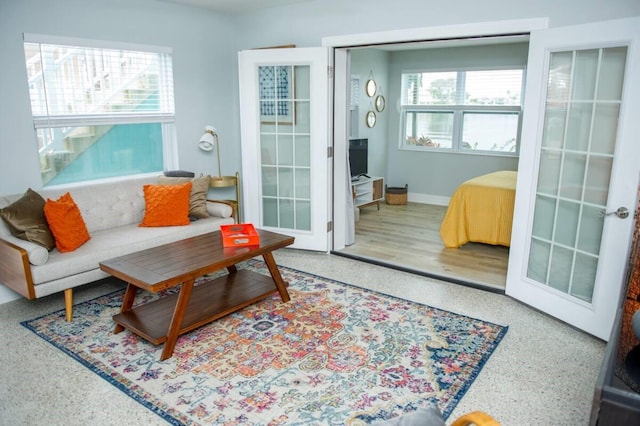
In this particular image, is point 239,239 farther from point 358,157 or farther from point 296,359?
point 358,157

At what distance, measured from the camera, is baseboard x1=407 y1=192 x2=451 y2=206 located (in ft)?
24.0

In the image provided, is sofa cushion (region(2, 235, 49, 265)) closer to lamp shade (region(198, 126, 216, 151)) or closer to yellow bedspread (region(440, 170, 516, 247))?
lamp shade (region(198, 126, 216, 151))

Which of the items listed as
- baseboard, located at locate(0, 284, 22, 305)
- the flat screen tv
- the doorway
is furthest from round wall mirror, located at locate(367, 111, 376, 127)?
baseboard, located at locate(0, 284, 22, 305)

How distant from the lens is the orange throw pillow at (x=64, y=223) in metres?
3.38

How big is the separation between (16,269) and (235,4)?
3100mm

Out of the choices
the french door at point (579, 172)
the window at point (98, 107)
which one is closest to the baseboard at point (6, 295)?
the window at point (98, 107)

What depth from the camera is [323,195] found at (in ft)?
15.6

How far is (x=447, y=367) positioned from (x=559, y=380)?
0.60m

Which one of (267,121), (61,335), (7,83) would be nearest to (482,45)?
(267,121)

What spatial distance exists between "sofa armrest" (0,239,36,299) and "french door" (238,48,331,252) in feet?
7.59

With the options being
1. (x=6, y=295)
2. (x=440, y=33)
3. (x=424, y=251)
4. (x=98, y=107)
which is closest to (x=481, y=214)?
(x=424, y=251)

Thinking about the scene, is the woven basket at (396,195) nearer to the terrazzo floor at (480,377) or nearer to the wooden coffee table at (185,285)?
the terrazzo floor at (480,377)

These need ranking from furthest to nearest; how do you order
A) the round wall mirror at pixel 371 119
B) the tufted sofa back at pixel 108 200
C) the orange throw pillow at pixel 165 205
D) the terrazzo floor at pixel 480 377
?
A: the round wall mirror at pixel 371 119 < the orange throw pillow at pixel 165 205 < the tufted sofa back at pixel 108 200 < the terrazzo floor at pixel 480 377

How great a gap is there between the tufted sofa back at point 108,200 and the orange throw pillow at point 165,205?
5.0 inches
